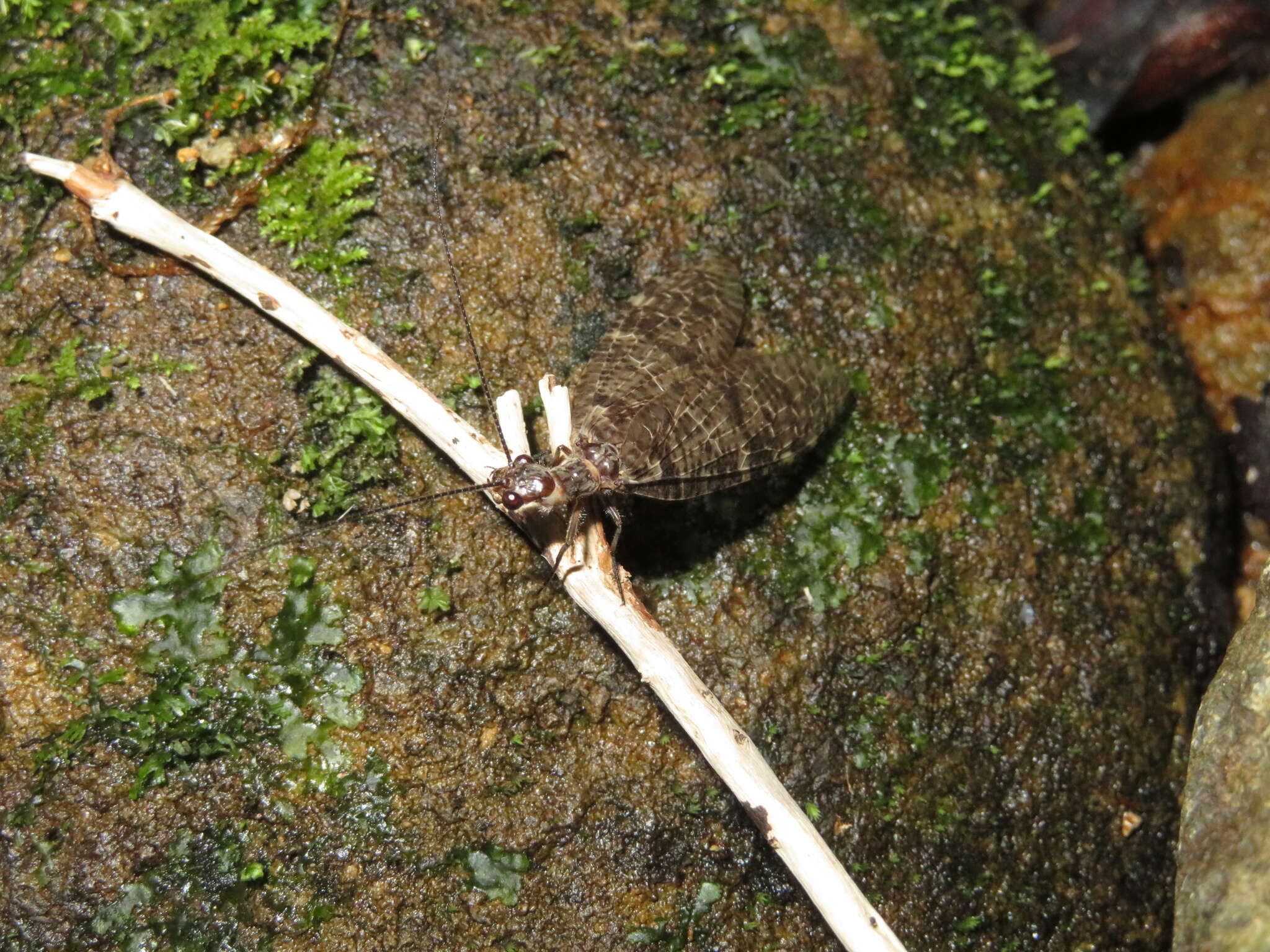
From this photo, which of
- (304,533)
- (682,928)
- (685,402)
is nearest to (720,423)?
(685,402)

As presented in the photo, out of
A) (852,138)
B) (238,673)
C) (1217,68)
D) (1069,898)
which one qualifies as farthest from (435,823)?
(1217,68)

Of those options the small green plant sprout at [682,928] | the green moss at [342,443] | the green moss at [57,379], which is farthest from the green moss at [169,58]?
the small green plant sprout at [682,928]

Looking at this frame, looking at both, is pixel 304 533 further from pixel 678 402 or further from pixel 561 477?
pixel 678 402

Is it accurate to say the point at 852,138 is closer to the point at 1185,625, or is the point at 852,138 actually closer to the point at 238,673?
the point at 1185,625

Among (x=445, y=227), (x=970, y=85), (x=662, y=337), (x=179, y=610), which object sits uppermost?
(x=970, y=85)

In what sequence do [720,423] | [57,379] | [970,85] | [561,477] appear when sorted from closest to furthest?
[561,477] → [57,379] → [720,423] → [970,85]

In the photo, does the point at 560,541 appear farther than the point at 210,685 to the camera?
Yes

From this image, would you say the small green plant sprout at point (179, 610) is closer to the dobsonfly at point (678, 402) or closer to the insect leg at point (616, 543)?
the dobsonfly at point (678, 402)
